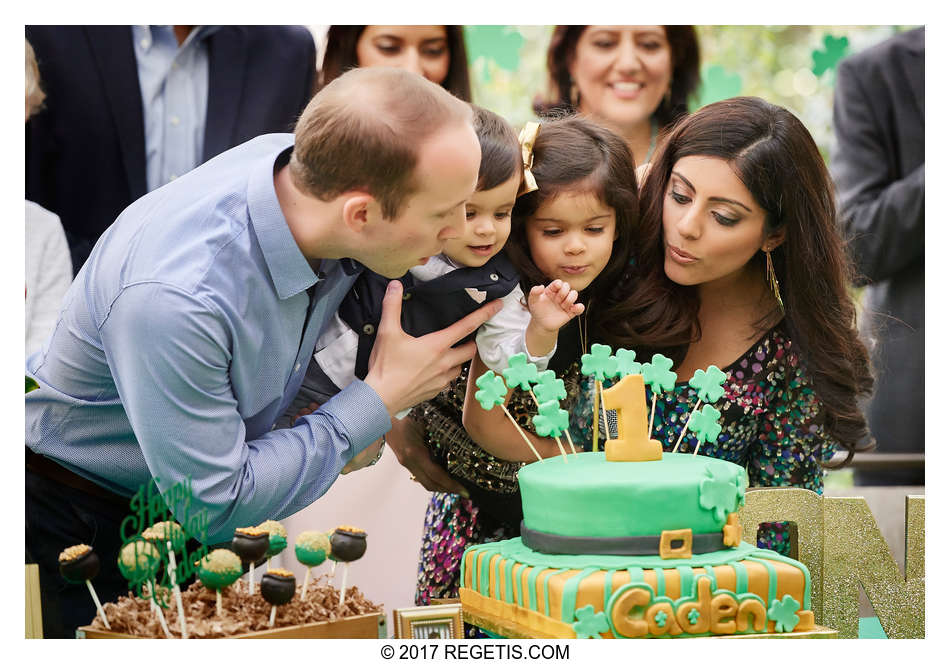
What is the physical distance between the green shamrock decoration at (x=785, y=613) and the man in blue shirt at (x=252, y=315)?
0.98 metres

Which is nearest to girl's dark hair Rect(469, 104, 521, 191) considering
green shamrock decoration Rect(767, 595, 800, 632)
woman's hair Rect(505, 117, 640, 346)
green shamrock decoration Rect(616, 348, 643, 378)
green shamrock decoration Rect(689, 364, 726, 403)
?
woman's hair Rect(505, 117, 640, 346)

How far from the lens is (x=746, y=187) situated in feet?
9.46

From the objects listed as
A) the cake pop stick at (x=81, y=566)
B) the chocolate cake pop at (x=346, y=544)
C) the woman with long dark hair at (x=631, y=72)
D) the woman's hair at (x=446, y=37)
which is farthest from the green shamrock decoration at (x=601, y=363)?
the cake pop stick at (x=81, y=566)

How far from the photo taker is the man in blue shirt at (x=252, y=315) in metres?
2.42

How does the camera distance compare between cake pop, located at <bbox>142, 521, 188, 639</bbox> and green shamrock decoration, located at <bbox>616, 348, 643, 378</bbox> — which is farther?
green shamrock decoration, located at <bbox>616, 348, 643, 378</bbox>

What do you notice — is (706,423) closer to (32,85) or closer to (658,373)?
(658,373)

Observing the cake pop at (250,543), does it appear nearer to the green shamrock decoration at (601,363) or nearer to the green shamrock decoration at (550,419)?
the green shamrock decoration at (550,419)

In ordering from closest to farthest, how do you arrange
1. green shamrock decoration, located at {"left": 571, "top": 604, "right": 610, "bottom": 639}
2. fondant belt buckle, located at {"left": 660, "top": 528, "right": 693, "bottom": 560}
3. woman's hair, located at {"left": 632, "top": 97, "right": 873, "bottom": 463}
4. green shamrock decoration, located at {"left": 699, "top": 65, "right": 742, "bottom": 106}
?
green shamrock decoration, located at {"left": 571, "top": 604, "right": 610, "bottom": 639} → fondant belt buckle, located at {"left": 660, "top": 528, "right": 693, "bottom": 560} → woman's hair, located at {"left": 632, "top": 97, "right": 873, "bottom": 463} → green shamrock decoration, located at {"left": 699, "top": 65, "right": 742, "bottom": 106}

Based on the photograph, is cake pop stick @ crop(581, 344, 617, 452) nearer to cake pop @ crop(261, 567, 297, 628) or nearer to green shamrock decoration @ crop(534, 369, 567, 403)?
green shamrock decoration @ crop(534, 369, 567, 403)

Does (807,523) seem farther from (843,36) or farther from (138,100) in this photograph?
(138,100)

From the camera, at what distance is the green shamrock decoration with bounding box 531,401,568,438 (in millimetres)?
2631

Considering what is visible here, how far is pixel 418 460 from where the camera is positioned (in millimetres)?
3082

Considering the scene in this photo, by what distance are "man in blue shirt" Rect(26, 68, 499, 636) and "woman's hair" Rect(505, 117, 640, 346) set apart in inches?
11.8
